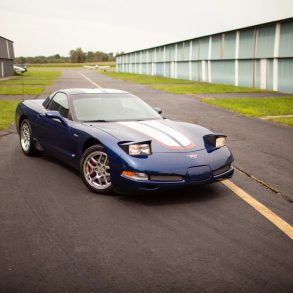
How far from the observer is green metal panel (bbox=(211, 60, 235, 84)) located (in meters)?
31.2

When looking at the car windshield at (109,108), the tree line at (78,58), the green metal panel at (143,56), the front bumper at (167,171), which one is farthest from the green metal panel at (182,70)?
the tree line at (78,58)

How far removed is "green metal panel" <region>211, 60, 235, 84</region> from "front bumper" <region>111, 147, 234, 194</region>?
27124mm

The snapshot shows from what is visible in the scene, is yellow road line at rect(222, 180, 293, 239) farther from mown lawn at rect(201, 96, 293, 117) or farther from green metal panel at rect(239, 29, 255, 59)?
green metal panel at rect(239, 29, 255, 59)

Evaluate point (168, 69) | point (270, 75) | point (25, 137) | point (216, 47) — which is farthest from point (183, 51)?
point (25, 137)

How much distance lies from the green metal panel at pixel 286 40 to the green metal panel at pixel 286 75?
384mm

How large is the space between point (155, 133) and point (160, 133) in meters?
0.07

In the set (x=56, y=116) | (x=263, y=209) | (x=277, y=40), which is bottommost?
(x=263, y=209)

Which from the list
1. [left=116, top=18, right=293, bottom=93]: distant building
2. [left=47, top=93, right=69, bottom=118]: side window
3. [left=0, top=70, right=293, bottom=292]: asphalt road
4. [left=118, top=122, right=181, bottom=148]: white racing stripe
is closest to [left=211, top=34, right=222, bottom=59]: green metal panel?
[left=116, top=18, right=293, bottom=93]: distant building

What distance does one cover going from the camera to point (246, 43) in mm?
28719

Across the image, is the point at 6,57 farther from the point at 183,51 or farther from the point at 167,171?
the point at 167,171

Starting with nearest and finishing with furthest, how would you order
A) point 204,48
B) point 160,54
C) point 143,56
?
point 204,48 → point 160,54 → point 143,56

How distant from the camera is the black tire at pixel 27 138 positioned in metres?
7.27

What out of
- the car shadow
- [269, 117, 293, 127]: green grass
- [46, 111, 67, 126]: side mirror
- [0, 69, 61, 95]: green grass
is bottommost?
[269, 117, 293, 127]: green grass

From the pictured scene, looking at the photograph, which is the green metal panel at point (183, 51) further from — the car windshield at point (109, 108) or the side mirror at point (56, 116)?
the side mirror at point (56, 116)
